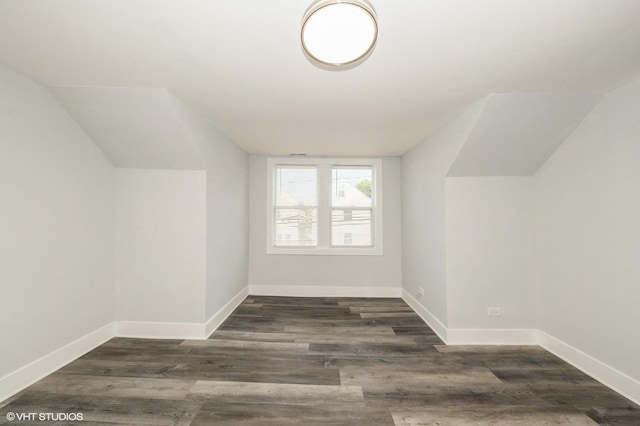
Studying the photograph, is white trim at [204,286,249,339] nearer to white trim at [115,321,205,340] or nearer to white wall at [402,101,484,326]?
white trim at [115,321,205,340]

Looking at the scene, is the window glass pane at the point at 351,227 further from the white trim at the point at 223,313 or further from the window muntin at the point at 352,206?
the white trim at the point at 223,313

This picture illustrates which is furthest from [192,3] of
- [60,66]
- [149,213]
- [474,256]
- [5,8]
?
[474,256]

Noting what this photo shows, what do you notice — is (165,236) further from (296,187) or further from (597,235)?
(597,235)

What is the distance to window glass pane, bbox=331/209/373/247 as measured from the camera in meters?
4.52

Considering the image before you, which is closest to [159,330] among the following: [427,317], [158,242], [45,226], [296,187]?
[158,242]

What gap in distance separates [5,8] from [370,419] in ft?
10.4

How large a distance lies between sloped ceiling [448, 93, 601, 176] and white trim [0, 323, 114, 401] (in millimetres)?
4122

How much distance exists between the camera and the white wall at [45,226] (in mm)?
1886

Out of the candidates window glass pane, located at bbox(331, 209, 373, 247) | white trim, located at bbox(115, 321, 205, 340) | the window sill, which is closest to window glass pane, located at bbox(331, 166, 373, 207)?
window glass pane, located at bbox(331, 209, 373, 247)

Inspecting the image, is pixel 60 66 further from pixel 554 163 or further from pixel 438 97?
pixel 554 163

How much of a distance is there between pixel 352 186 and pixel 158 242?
305 centimetres

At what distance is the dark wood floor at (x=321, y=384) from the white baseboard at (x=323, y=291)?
1.33m

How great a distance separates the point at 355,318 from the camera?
11.3ft

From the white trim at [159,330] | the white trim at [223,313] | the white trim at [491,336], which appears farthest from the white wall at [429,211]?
the white trim at [159,330]
